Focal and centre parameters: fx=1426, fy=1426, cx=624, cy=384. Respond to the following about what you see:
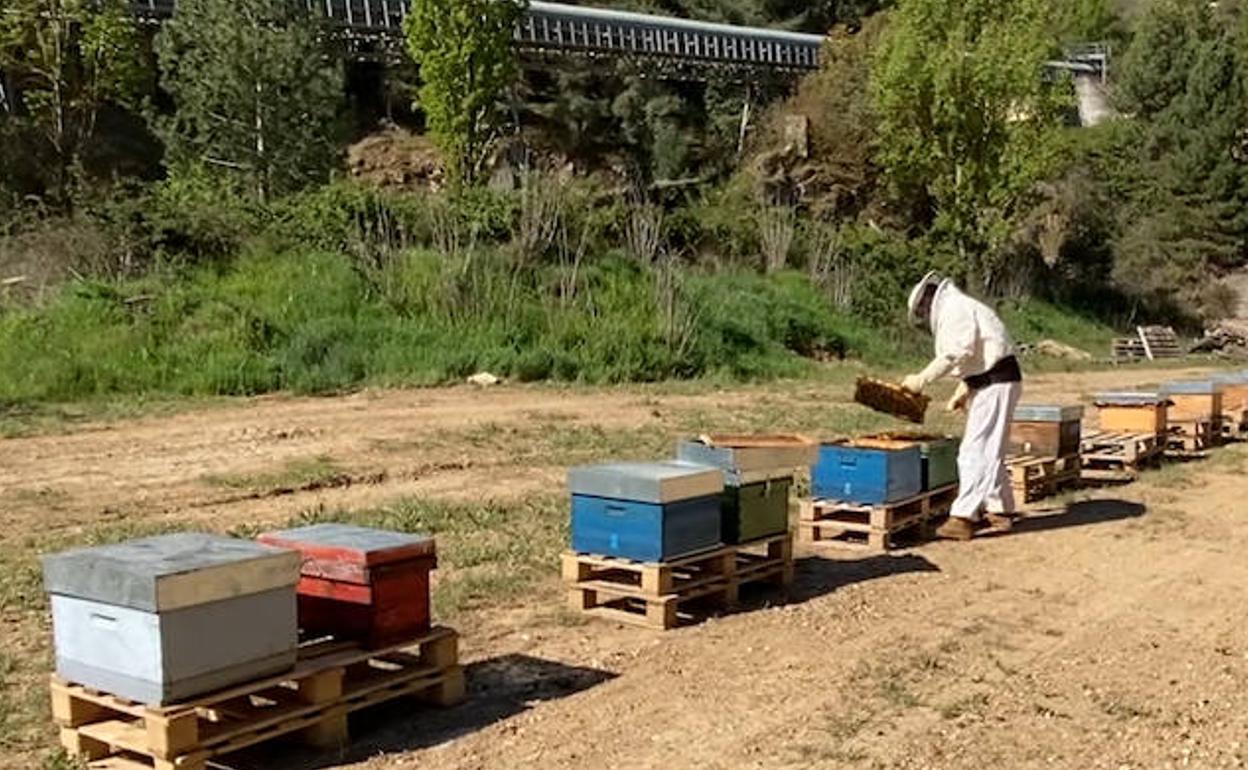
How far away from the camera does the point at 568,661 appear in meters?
7.20

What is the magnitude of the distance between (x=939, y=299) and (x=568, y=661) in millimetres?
4519

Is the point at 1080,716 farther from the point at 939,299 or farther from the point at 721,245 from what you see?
the point at 721,245

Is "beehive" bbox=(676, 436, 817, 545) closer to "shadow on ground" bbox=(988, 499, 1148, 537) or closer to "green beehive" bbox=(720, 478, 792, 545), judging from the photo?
"green beehive" bbox=(720, 478, 792, 545)

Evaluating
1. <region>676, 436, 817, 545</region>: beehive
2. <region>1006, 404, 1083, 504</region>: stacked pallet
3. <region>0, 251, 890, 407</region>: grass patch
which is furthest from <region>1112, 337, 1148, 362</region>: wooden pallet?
<region>676, 436, 817, 545</region>: beehive

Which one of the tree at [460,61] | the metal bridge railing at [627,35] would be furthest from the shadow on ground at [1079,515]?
the metal bridge railing at [627,35]

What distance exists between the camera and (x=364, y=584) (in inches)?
239

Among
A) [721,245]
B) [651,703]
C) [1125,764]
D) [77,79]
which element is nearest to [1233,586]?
[1125,764]

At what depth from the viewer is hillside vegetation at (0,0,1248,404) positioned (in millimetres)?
20312

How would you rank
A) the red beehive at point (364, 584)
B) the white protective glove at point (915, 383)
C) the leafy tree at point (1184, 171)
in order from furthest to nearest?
the leafy tree at point (1184, 171)
the white protective glove at point (915, 383)
the red beehive at point (364, 584)

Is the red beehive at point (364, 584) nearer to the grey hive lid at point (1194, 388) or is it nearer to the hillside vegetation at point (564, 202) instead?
the grey hive lid at point (1194, 388)

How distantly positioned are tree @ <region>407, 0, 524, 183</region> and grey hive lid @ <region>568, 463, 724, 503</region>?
22.5 meters

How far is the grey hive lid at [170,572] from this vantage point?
5176 mm

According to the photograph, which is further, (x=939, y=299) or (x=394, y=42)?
(x=394, y=42)

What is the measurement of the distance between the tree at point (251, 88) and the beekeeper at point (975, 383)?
70.2ft
